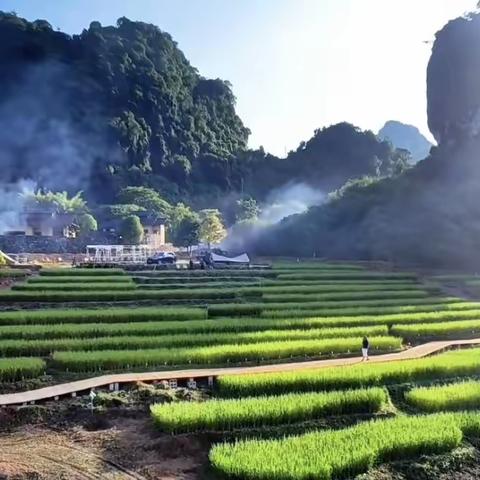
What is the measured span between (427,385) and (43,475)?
36.0ft

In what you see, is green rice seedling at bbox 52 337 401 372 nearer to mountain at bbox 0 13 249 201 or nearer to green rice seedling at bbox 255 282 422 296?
green rice seedling at bbox 255 282 422 296

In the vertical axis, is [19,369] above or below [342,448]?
above

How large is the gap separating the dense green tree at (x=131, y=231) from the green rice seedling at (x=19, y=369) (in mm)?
64282

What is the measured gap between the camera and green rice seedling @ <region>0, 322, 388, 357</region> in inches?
884

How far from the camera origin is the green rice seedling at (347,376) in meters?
18.0

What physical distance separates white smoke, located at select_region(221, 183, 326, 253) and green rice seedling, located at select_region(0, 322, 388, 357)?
57961 millimetres

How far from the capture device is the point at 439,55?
278 feet

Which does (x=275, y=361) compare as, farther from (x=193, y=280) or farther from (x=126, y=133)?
(x=126, y=133)

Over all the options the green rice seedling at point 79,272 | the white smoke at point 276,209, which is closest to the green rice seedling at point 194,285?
the green rice seedling at point 79,272

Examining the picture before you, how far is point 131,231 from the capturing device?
83750 mm

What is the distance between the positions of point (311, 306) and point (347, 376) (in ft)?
50.6

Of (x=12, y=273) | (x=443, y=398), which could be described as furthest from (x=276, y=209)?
(x=443, y=398)

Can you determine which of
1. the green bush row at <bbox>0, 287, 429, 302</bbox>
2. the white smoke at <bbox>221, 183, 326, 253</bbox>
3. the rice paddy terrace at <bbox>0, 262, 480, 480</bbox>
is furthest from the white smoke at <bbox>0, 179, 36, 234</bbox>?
the green bush row at <bbox>0, 287, 429, 302</bbox>

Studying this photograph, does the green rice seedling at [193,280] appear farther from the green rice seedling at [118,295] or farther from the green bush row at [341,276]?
the green rice seedling at [118,295]
